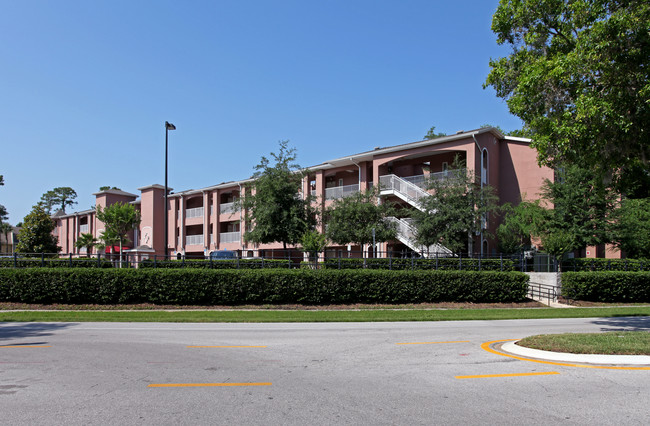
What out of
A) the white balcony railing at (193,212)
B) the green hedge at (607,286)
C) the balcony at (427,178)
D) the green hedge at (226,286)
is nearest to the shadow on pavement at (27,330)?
the green hedge at (226,286)

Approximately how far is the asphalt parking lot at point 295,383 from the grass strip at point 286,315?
197 inches

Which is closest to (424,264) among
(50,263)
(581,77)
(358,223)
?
(358,223)

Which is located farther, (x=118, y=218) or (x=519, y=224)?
(x=118, y=218)

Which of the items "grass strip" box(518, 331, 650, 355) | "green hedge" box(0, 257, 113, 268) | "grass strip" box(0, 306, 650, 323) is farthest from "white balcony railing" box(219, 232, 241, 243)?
"grass strip" box(518, 331, 650, 355)

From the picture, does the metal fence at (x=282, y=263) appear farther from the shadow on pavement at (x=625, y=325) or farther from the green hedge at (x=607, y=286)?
the shadow on pavement at (x=625, y=325)

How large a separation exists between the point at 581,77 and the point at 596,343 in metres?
6.75

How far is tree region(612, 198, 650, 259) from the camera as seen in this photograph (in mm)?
28250

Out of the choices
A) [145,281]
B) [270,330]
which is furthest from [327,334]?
[145,281]

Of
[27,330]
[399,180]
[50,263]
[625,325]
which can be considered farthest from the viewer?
[399,180]

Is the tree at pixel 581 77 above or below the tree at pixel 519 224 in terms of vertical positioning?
above

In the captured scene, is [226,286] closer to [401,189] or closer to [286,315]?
[286,315]

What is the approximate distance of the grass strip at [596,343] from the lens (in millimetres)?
8906

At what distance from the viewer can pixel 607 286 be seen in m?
25.9

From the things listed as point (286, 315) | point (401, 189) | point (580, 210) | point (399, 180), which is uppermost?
point (399, 180)
